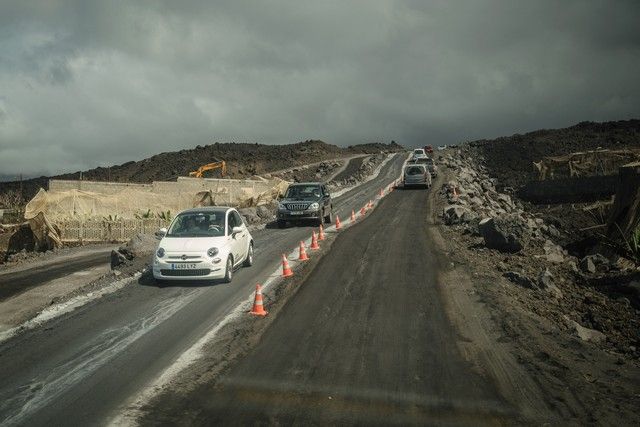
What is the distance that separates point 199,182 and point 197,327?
3395cm

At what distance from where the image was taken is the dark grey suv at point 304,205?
22.9m

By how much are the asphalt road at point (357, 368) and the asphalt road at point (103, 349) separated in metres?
1.25

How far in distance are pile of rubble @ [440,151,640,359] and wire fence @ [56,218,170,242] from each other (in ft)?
56.0

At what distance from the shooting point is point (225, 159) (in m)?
92.1

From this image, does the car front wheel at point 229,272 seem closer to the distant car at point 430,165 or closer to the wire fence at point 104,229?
the wire fence at point 104,229

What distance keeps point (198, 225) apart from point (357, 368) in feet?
24.6

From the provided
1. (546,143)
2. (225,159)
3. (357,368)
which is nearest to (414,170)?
(357,368)

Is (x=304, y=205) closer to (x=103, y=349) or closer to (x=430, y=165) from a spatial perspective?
(x=103, y=349)

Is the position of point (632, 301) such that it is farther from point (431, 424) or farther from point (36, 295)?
point (36, 295)

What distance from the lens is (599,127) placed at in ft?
297

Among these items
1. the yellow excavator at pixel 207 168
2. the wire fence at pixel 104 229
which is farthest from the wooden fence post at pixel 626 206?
the yellow excavator at pixel 207 168

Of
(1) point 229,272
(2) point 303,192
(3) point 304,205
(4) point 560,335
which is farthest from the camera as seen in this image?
(2) point 303,192

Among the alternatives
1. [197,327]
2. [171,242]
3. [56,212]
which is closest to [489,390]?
[197,327]

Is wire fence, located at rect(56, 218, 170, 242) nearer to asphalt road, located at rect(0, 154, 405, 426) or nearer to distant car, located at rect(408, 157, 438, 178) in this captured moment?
asphalt road, located at rect(0, 154, 405, 426)
